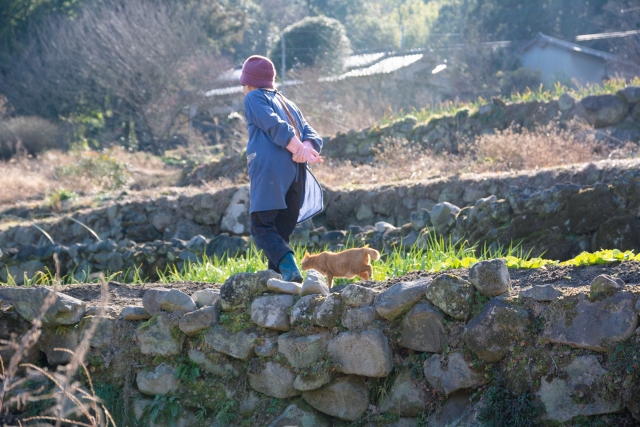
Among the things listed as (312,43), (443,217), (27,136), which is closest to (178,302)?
(443,217)

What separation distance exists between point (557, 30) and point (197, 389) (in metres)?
35.6

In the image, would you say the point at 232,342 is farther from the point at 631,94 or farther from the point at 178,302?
the point at 631,94

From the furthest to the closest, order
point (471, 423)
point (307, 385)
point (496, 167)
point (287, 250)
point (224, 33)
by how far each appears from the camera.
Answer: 1. point (224, 33)
2. point (496, 167)
3. point (287, 250)
4. point (307, 385)
5. point (471, 423)

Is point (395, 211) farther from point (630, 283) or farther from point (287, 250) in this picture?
point (630, 283)

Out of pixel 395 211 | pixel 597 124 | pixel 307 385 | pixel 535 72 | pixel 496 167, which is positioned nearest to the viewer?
pixel 307 385

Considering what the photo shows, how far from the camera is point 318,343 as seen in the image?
4.44m

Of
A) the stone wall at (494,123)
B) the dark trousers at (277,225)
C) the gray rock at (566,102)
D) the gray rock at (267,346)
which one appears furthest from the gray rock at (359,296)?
the gray rock at (566,102)

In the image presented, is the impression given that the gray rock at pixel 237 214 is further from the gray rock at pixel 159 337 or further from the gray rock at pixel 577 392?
the gray rock at pixel 577 392

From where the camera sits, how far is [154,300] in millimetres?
5047

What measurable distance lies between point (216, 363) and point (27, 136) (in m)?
24.1

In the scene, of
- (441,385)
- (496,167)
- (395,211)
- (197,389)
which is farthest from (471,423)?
(496,167)

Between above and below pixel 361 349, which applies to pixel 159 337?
below

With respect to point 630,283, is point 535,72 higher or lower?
lower

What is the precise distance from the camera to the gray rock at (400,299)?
4.26 meters
